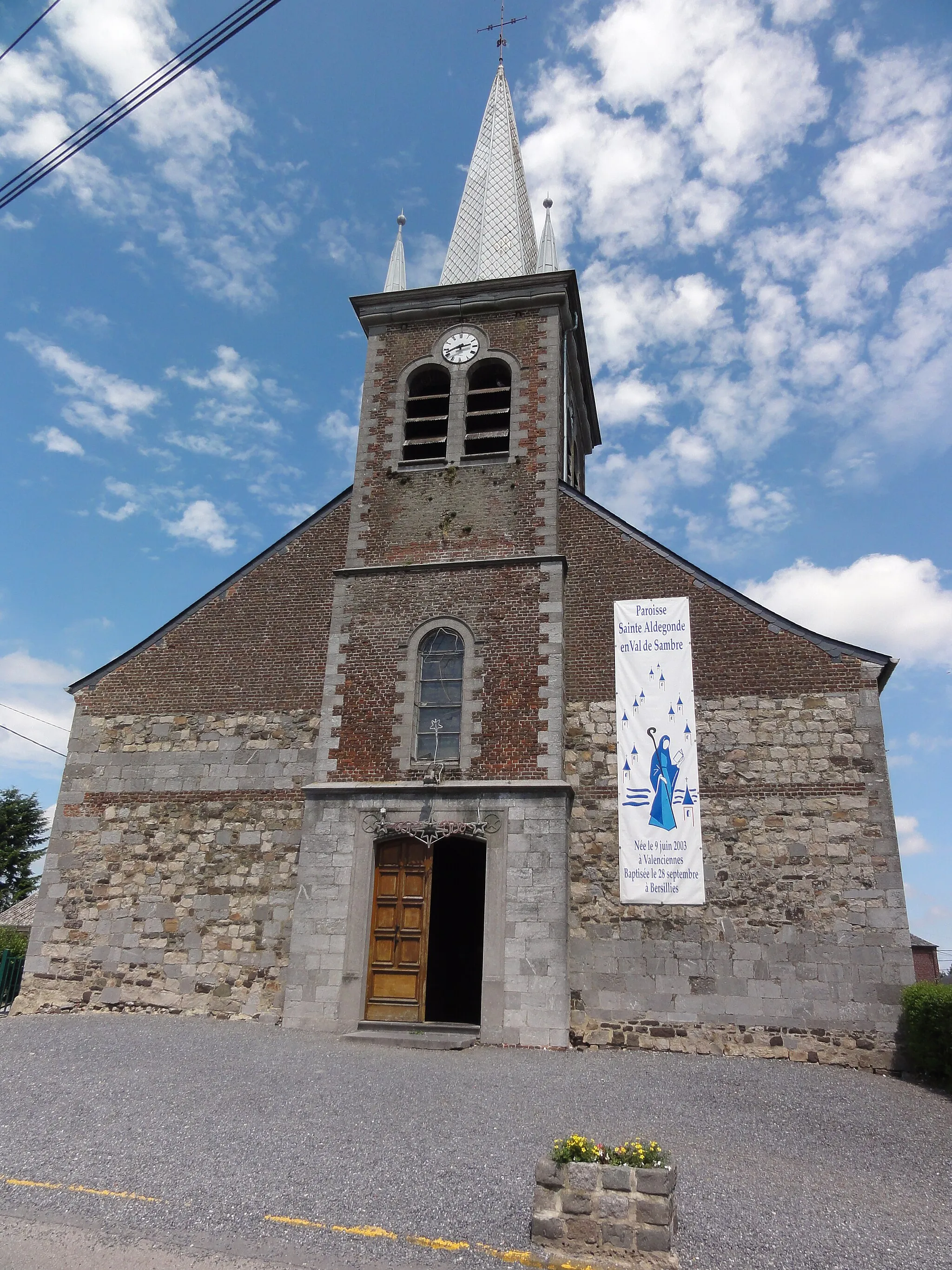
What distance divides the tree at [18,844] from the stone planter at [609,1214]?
3767 cm

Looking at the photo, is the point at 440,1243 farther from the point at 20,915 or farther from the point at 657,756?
the point at 20,915

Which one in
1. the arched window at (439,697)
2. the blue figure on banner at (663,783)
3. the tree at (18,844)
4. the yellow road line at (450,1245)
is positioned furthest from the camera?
the tree at (18,844)

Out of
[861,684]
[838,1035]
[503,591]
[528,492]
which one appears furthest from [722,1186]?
[528,492]

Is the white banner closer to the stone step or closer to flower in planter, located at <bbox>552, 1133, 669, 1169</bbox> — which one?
the stone step

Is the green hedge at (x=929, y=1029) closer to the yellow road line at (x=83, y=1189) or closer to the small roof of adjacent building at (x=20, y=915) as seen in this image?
the yellow road line at (x=83, y=1189)

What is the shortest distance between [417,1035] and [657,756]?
5.08 metres

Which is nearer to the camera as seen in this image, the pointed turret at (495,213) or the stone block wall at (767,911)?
the stone block wall at (767,911)

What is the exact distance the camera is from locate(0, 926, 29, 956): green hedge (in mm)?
15484

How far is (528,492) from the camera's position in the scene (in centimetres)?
1499

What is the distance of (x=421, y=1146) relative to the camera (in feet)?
22.2

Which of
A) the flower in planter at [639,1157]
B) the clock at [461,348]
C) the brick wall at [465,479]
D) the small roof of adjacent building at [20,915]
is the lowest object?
the flower in planter at [639,1157]

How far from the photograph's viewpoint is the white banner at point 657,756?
12.3 metres

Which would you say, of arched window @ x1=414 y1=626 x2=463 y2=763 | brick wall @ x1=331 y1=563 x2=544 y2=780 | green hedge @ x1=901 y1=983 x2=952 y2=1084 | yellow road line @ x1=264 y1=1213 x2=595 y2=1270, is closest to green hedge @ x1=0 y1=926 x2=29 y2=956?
brick wall @ x1=331 y1=563 x2=544 y2=780

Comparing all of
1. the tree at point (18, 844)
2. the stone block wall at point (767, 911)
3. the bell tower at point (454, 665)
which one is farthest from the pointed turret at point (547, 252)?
the tree at point (18, 844)
